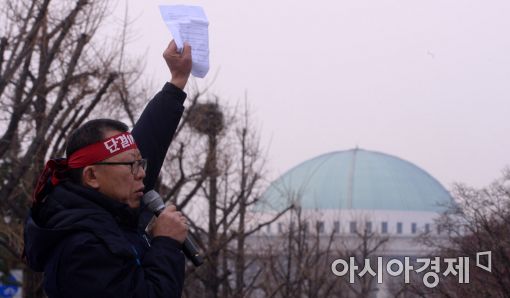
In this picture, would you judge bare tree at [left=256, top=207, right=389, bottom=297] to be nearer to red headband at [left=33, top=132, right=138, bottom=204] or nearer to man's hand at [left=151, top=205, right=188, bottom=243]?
red headband at [left=33, top=132, right=138, bottom=204]

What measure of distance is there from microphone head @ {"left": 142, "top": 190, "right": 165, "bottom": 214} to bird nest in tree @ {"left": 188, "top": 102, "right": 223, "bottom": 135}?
1386cm

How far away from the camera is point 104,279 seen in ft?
10.4

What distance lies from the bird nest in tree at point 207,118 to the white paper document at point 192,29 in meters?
13.4

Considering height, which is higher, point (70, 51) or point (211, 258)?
point (70, 51)

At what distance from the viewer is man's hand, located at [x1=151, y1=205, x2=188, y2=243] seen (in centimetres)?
334

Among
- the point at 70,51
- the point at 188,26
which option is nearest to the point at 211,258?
the point at 70,51

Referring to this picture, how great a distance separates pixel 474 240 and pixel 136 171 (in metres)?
5.13

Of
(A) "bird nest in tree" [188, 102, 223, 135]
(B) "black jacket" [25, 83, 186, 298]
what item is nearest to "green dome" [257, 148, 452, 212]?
(A) "bird nest in tree" [188, 102, 223, 135]

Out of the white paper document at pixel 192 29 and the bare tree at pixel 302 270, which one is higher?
the bare tree at pixel 302 270

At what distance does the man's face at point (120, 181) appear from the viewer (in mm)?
3445

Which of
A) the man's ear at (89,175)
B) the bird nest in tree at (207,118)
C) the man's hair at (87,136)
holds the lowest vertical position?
the man's ear at (89,175)

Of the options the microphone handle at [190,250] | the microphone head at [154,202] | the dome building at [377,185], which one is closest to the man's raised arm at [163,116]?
the microphone head at [154,202]

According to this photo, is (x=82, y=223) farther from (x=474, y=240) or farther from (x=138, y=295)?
(x=474, y=240)

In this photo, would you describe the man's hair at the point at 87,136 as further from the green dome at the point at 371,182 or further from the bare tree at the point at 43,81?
the green dome at the point at 371,182
